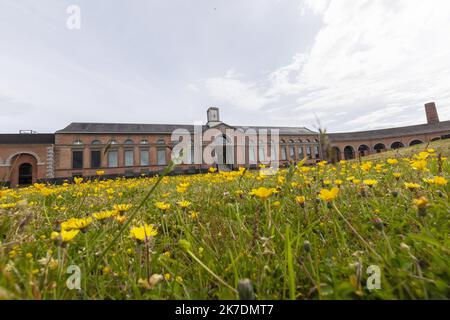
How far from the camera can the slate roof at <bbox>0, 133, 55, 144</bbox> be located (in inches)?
848

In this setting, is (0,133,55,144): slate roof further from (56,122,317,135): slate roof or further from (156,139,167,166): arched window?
(156,139,167,166): arched window

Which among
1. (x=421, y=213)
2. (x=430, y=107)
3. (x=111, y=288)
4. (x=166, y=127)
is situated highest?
(x=430, y=107)

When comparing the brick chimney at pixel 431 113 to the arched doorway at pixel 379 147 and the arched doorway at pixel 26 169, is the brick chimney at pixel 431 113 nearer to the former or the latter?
the arched doorway at pixel 379 147

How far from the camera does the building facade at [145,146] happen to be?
2183 centimetres

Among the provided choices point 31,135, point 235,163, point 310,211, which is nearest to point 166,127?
point 235,163

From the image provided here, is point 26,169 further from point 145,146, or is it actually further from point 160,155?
point 160,155

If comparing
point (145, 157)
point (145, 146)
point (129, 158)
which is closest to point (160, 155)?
point (145, 157)

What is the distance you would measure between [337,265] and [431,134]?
44289 mm

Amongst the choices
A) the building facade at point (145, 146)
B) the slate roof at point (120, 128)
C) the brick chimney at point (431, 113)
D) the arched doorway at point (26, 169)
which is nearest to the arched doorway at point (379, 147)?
the building facade at point (145, 146)

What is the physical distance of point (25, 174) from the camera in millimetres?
21906

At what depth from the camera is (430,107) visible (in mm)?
34531

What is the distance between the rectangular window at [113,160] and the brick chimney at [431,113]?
1994 inches
